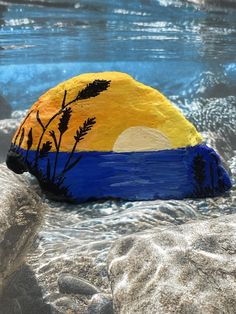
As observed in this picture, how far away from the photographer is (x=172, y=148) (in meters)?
4.75

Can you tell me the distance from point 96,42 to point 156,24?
3.18 meters

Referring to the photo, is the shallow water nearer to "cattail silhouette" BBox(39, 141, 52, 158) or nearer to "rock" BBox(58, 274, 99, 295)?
"rock" BBox(58, 274, 99, 295)

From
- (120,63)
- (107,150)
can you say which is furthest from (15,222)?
(120,63)

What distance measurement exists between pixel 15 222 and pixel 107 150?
64.4 inches

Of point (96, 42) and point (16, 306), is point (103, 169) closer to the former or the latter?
point (16, 306)

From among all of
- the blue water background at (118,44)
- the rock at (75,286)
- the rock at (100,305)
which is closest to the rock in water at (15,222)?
the rock at (75,286)

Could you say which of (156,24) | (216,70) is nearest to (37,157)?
(156,24)

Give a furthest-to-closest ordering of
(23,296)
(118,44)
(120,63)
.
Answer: (120,63), (118,44), (23,296)

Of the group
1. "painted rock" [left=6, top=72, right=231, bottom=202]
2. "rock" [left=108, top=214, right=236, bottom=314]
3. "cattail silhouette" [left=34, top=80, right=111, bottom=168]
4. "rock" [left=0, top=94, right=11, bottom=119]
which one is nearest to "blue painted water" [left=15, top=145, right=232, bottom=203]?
"painted rock" [left=6, top=72, right=231, bottom=202]

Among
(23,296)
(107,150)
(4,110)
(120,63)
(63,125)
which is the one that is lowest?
(4,110)

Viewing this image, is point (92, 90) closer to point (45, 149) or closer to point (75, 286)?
point (45, 149)

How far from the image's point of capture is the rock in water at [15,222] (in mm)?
3113

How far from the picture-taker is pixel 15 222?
3371 millimetres

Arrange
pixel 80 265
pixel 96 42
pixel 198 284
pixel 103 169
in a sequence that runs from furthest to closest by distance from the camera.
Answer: pixel 96 42 < pixel 103 169 < pixel 80 265 < pixel 198 284
